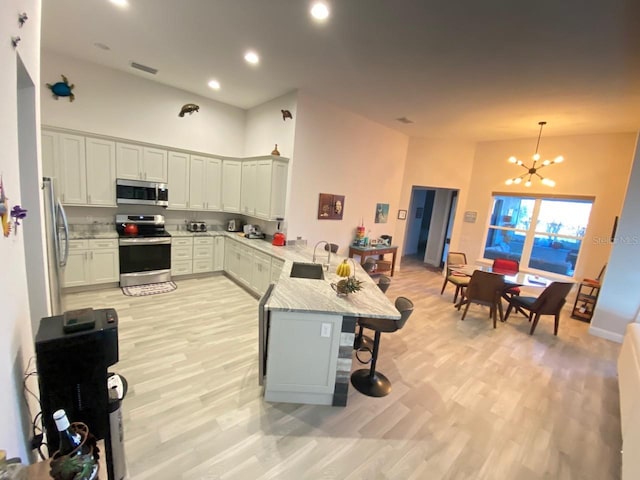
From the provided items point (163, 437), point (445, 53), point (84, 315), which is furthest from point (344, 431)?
point (445, 53)

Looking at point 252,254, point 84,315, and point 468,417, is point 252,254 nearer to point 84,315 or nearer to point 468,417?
point 84,315

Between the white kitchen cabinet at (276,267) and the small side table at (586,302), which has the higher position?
the white kitchen cabinet at (276,267)

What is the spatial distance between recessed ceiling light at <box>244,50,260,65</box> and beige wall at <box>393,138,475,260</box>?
4.41 metres

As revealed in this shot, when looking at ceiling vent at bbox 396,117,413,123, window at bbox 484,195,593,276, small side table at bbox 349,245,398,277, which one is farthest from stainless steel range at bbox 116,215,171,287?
window at bbox 484,195,593,276

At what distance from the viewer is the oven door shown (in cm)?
464

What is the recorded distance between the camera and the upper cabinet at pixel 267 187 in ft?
15.5

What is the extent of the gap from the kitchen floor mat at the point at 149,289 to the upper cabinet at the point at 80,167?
1420 mm

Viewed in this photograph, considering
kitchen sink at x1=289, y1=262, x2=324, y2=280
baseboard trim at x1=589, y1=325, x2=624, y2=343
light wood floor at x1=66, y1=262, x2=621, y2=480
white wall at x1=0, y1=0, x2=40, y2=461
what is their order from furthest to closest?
1. baseboard trim at x1=589, y1=325, x2=624, y2=343
2. kitchen sink at x1=289, y1=262, x2=324, y2=280
3. light wood floor at x1=66, y1=262, x2=621, y2=480
4. white wall at x1=0, y1=0, x2=40, y2=461

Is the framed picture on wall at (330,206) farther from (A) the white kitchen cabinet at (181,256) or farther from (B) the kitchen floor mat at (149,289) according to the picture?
(B) the kitchen floor mat at (149,289)

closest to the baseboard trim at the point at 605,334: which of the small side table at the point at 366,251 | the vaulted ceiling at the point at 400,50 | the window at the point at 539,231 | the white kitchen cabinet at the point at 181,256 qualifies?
the window at the point at 539,231

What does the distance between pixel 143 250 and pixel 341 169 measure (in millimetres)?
3810

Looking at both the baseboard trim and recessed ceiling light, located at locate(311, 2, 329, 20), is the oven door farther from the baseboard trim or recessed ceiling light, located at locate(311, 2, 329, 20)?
the baseboard trim

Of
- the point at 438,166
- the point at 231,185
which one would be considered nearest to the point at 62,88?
the point at 231,185

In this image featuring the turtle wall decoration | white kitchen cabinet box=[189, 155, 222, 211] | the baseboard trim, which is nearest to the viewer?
the turtle wall decoration
